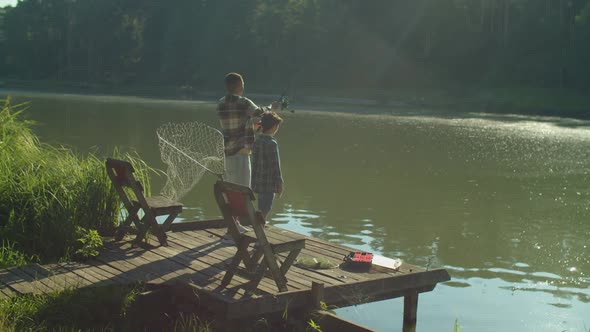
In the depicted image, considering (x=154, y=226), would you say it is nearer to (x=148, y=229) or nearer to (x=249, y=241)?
(x=148, y=229)

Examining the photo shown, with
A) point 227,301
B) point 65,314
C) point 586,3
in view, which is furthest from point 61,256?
point 586,3

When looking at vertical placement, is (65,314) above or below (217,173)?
below

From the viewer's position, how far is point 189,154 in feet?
26.1

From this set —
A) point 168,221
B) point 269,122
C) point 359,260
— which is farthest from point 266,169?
point 359,260

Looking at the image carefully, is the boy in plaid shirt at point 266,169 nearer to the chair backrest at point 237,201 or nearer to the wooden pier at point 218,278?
the wooden pier at point 218,278

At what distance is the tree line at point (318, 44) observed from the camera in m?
67.4

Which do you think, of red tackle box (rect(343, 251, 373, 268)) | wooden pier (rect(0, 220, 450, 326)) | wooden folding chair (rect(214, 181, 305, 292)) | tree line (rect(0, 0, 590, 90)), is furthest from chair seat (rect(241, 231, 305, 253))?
tree line (rect(0, 0, 590, 90))

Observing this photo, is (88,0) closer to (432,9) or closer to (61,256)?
(432,9)

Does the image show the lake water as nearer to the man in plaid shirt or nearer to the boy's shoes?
the boy's shoes

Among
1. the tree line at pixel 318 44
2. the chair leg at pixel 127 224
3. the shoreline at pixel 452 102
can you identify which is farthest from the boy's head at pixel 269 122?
the tree line at pixel 318 44

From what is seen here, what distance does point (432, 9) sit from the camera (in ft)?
236

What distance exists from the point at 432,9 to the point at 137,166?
66.1 m

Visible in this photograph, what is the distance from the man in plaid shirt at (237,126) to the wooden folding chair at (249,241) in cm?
156

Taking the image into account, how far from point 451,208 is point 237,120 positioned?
824cm
